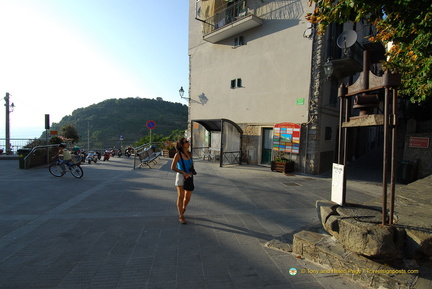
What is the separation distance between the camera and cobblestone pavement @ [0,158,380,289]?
258 centimetres

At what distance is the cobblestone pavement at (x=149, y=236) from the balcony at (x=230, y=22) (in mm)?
8947

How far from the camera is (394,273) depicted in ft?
7.38

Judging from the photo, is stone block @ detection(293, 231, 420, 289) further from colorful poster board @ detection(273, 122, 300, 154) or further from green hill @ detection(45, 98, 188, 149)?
green hill @ detection(45, 98, 188, 149)

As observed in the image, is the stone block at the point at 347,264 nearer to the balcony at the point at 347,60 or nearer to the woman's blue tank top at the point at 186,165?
the woman's blue tank top at the point at 186,165

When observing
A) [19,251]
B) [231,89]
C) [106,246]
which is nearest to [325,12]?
[106,246]

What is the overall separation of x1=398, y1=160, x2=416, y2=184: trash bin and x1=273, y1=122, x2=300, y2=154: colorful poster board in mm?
4003

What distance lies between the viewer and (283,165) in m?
10.1

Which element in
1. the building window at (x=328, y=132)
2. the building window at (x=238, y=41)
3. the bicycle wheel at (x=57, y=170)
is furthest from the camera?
the building window at (x=238, y=41)

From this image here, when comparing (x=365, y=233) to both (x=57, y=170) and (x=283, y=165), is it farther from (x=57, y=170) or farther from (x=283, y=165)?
(x=57, y=170)

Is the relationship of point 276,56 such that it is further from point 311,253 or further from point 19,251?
point 19,251

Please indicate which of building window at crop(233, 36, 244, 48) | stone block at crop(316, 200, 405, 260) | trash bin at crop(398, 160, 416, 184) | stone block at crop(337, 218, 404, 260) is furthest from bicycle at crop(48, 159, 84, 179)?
trash bin at crop(398, 160, 416, 184)

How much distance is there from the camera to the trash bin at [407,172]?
880 cm

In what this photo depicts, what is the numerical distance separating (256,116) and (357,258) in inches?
389

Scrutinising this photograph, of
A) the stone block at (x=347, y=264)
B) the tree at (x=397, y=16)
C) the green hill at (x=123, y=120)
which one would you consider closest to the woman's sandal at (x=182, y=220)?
the stone block at (x=347, y=264)
